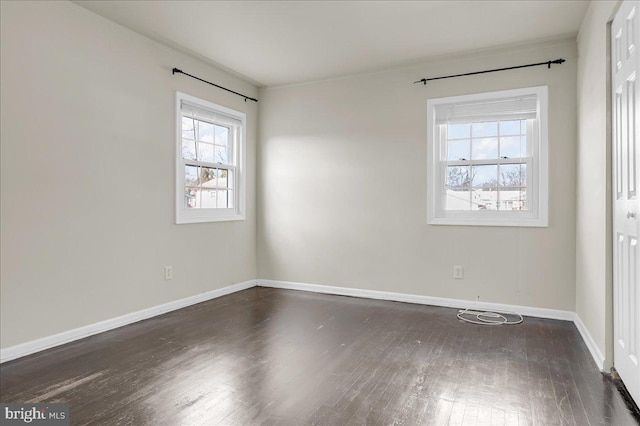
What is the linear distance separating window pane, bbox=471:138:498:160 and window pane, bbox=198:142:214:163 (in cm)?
288

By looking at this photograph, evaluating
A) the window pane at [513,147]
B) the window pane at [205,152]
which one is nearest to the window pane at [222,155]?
the window pane at [205,152]

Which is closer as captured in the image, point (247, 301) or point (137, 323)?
point (137, 323)

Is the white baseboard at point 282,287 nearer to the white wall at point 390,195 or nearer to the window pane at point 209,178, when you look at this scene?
the white wall at point 390,195

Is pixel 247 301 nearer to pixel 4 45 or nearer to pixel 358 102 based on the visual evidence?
pixel 358 102

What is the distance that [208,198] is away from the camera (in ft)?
15.1

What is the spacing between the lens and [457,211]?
14.0 feet

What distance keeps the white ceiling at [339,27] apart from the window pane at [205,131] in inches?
27.5

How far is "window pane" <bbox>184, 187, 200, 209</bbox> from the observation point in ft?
14.1

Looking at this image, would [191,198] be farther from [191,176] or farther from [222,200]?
[222,200]

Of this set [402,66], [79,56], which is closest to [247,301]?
[79,56]

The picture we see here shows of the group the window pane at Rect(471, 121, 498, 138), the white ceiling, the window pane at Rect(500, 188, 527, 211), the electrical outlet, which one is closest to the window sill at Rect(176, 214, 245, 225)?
the white ceiling

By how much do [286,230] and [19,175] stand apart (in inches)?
116

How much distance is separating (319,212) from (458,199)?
1.64 meters

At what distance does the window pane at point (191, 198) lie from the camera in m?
4.31
